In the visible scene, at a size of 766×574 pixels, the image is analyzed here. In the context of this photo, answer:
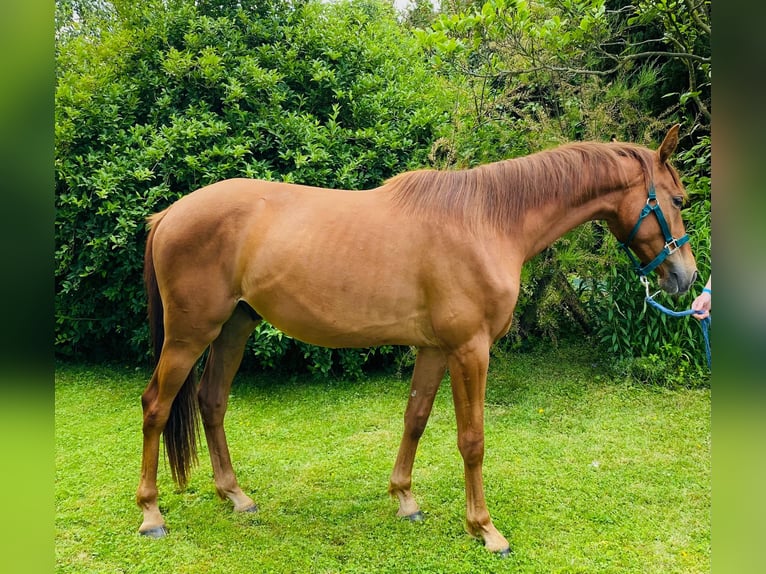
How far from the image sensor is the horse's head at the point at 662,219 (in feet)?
8.84

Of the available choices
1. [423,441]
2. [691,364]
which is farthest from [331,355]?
[691,364]

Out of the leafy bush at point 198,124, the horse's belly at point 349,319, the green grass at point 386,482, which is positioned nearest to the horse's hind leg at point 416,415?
the green grass at point 386,482

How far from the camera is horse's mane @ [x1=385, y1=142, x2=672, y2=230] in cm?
278

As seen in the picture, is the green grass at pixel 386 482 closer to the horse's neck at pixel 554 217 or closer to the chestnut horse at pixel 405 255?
the chestnut horse at pixel 405 255

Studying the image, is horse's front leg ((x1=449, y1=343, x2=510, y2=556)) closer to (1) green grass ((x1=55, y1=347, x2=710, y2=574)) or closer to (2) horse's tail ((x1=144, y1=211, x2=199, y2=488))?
(1) green grass ((x1=55, y1=347, x2=710, y2=574))

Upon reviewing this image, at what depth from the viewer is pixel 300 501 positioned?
3.34 meters

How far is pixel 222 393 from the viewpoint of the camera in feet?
10.6

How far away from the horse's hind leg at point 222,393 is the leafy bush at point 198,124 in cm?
157

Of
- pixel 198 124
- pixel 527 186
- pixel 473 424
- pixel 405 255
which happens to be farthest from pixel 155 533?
pixel 198 124

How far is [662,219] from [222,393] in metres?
2.83

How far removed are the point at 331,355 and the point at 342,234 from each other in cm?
304

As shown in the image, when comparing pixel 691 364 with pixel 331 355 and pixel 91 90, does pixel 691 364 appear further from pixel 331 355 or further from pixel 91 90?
pixel 91 90

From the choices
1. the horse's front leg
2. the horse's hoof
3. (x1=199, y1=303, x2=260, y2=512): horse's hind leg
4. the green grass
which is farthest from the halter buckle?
the horse's hoof

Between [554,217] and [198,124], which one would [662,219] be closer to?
[554,217]
